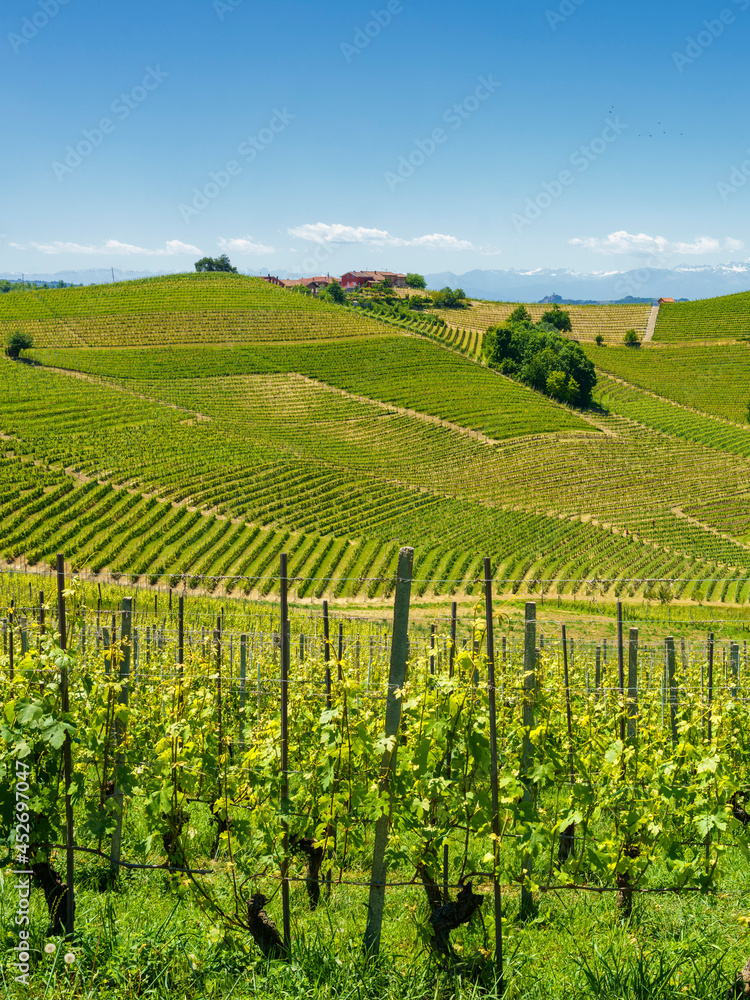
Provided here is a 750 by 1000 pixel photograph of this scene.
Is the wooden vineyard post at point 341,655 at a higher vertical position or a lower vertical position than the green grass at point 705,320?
lower

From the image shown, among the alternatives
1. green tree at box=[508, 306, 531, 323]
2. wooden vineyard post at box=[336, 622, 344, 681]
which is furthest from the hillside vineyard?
green tree at box=[508, 306, 531, 323]

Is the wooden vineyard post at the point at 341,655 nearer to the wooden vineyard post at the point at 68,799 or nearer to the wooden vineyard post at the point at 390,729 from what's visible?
the wooden vineyard post at the point at 390,729

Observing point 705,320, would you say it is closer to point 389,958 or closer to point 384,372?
point 384,372

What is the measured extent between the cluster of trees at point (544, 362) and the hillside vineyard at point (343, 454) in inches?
129

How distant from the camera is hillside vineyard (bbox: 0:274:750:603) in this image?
31.0m

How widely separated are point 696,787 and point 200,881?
3.04 m

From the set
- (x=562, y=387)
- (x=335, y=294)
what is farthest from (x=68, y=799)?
(x=335, y=294)

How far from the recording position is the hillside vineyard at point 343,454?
31000 millimetres

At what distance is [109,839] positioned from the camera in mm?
5469

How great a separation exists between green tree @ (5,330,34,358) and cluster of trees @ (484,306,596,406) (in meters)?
48.1

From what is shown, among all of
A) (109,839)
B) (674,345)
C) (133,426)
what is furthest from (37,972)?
(674,345)

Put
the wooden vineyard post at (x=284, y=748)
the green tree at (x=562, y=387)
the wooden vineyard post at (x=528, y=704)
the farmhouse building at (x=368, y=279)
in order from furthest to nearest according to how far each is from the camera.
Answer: the farmhouse building at (x=368, y=279)
the green tree at (x=562, y=387)
the wooden vineyard post at (x=528, y=704)
the wooden vineyard post at (x=284, y=748)
